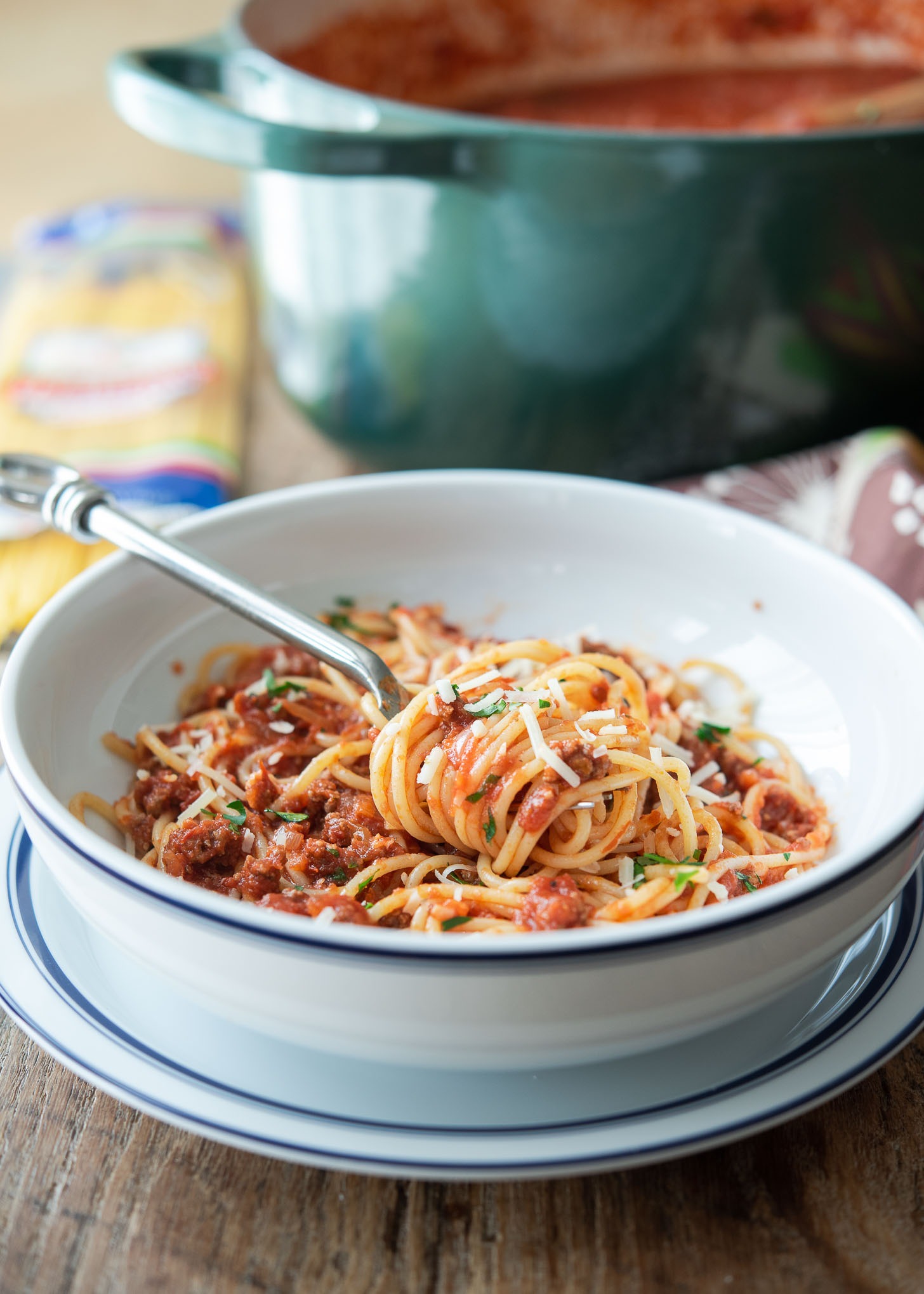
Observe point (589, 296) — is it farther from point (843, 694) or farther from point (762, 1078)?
point (762, 1078)

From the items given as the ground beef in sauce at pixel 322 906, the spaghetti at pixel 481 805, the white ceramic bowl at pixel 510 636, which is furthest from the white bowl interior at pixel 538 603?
the ground beef in sauce at pixel 322 906

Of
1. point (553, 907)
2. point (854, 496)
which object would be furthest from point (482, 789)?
point (854, 496)

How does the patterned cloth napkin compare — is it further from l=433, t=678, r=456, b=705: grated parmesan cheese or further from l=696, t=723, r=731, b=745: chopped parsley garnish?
l=433, t=678, r=456, b=705: grated parmesan cheese

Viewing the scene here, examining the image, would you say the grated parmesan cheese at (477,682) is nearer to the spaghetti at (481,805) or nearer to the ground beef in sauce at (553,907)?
the spaghetti at (481,805)

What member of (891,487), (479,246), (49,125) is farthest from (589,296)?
(49,125)

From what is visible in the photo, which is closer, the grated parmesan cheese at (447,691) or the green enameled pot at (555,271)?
the grated parmesan cheese at (447,691)

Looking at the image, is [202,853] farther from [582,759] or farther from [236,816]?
[582,759]
